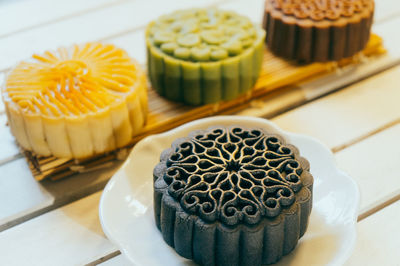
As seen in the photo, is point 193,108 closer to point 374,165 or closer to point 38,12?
point 374,165

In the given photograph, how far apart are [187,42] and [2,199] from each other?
501 millimetres

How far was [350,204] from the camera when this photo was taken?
908 mm

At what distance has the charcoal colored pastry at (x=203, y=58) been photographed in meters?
1.18

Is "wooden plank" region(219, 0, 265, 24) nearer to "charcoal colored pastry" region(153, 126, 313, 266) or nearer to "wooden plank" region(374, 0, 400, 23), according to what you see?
"wooden plank" region(374, 0, 400, 23)

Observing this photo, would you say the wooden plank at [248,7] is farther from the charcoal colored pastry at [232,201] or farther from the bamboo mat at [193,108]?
the charcoal colored pastry at [232,201]

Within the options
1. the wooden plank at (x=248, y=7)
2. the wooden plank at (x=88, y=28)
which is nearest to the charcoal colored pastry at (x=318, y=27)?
the wooden plank at (x=248, y=7)

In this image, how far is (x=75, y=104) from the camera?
A: 3.44ft

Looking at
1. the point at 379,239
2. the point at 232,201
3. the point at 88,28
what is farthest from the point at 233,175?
the point at 88,28

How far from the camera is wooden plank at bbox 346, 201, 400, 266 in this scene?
0.94 meters

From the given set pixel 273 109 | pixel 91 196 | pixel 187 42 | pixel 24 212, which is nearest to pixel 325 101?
pixel 273 109

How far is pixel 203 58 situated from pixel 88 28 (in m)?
0.51

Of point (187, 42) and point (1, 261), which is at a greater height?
point (187, 42)

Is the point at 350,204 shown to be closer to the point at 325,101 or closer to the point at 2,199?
the point at 325,101

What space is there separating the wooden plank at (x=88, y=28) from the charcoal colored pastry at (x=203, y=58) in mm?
295
